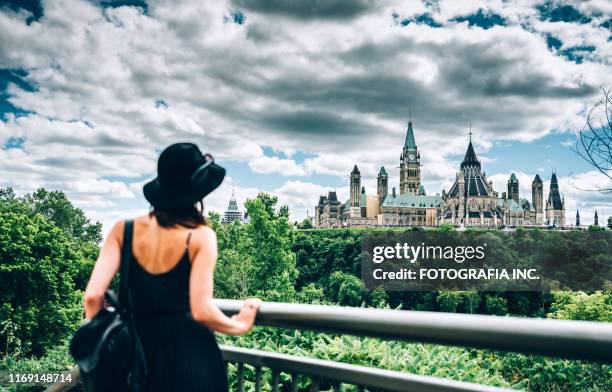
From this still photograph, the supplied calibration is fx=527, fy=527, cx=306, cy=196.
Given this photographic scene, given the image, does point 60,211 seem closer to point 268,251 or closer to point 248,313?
point 268,251

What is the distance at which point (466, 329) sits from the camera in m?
1.33

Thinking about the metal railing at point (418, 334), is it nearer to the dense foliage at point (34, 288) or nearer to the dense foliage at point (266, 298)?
the dense foliage at point (266, 298)

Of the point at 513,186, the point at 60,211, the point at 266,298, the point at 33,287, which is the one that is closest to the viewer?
the point at 33,287

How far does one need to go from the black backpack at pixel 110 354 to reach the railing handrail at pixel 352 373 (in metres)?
0.42

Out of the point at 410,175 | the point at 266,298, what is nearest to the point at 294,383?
the point at 266,298

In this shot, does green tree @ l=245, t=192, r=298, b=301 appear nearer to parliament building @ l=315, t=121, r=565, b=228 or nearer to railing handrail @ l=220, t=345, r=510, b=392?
railing handrail @ l=220, t=345, r=510, b=392

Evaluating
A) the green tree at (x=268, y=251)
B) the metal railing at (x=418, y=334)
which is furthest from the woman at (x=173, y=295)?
the green tree at (x=268, y=251)

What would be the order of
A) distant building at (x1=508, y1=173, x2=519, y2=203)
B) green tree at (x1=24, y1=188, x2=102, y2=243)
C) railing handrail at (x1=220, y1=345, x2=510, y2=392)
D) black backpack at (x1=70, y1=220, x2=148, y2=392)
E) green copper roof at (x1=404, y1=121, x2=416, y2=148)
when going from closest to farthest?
railing handrail at (x1=220, y1=345, x2=510, y2=392) < black backpack at (x1=70, y1=220, x2=148, y2=392) < green tree at (x1=24, y1=188, x2=102, y2=243) < distant building at (x1=508, y1=173, x2=519, y2=203) < green copper roof at (x1=404, y1=121, x2=416, y2=148)

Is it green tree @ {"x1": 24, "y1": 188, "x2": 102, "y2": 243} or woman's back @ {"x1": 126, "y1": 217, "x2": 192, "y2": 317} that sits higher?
green tree @ {"x1": 24, "y1": 188, "x2": 102, "y2": 243}

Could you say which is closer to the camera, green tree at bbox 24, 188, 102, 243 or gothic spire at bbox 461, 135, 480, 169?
green tree at bbox 24, 188, 102, 243

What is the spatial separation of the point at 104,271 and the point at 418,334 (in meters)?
1.02

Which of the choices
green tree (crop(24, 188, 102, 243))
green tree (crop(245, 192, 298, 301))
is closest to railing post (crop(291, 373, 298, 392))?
green tree (crop(245, 192, 298, 301))

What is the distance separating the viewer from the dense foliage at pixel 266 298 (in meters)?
4.22

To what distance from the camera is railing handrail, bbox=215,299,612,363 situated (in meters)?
1.18
